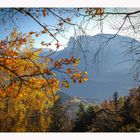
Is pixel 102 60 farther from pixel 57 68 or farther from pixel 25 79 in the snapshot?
pixel 25 79

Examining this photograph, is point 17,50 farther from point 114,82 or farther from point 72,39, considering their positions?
point 114,82

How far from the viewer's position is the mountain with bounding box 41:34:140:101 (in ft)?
12.5

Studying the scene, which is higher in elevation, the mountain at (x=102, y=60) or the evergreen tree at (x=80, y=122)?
the mountain at (x=102, y=60)

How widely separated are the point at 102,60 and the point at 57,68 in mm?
491

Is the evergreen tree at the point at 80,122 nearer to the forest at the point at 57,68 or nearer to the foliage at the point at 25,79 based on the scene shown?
the forest at the point at 57,68

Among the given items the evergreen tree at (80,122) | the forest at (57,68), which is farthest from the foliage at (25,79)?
the evergreen tree at (80,122)

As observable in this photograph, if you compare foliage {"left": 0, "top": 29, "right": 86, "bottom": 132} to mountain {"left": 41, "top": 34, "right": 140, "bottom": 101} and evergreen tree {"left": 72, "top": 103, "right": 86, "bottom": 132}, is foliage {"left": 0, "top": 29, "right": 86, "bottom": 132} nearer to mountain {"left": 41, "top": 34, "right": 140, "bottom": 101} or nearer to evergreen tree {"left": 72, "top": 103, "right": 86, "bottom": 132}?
mountain {"left": 41, "top": 34, "right": 140, "bottom": 101}

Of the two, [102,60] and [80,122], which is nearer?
[80,122]

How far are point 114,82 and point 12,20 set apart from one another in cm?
132

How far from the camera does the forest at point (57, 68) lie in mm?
3826

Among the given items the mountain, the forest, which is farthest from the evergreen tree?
the mountain

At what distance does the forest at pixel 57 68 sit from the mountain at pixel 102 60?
0.7 inches

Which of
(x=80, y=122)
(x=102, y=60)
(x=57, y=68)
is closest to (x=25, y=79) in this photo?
(x=57, y=68)

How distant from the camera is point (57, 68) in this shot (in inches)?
152
